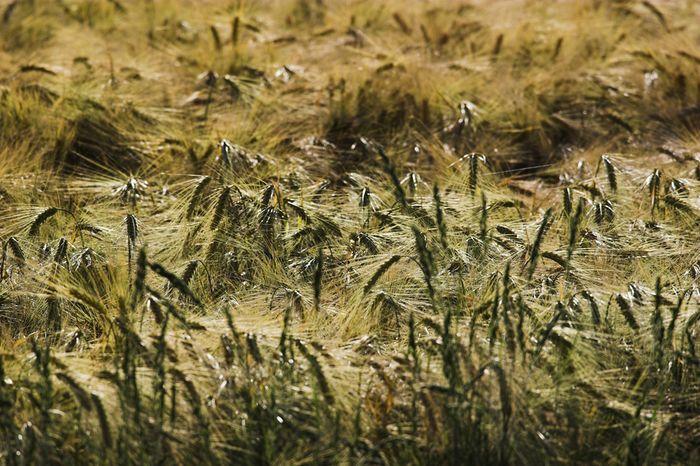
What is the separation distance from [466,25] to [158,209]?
2.60 m

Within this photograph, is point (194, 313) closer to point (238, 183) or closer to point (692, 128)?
point (238, 183)

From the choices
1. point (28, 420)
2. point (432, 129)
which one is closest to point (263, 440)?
point (28, 420)

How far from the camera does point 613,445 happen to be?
2.13 meters

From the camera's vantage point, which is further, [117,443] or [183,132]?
[183,132]

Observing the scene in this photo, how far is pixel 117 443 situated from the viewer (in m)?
1.95

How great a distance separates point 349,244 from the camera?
2.93m

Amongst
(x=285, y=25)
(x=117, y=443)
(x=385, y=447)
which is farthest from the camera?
(x=285, y=25)

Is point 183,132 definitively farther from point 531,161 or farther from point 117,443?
point 117,443

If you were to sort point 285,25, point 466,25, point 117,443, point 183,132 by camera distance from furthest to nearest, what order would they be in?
point 285,25 → point 466,25 → point 183,132 → point 117,443

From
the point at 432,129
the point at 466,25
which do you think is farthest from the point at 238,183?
the point at 466,25

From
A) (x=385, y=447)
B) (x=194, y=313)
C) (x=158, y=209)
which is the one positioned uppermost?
(x=158, y=209)

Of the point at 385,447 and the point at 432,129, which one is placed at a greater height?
the point at 432,129

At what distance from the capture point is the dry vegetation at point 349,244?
2.06 meters

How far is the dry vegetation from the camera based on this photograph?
2.06 m
